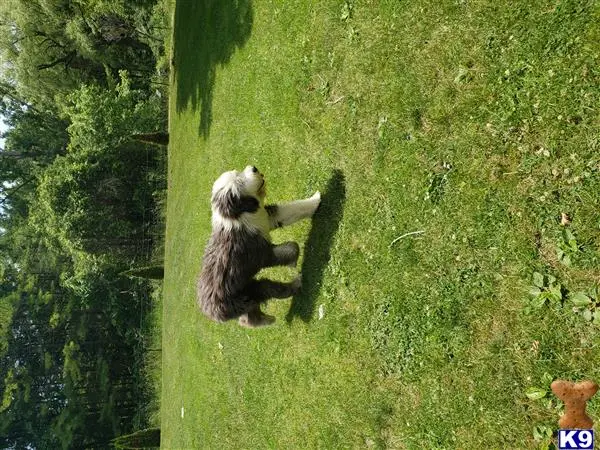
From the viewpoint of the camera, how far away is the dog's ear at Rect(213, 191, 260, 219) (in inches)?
272

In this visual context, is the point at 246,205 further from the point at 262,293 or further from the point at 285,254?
the point at 262,293

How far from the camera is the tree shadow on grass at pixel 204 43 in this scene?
13.6 metres

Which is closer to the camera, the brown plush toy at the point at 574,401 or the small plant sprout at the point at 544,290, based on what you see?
the brown plush toy at the point at 574,401

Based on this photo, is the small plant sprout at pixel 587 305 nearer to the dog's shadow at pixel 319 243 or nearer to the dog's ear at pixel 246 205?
the dog's shadow at pixel 319 243

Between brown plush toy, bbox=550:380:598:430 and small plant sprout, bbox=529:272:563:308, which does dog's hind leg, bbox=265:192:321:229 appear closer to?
small plant sprout, bbox=529:272:563:308

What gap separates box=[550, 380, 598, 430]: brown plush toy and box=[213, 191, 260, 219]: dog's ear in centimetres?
425

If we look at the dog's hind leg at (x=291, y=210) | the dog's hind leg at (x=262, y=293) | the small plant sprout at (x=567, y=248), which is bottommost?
the dog's hind leg at (x=262, y=293)

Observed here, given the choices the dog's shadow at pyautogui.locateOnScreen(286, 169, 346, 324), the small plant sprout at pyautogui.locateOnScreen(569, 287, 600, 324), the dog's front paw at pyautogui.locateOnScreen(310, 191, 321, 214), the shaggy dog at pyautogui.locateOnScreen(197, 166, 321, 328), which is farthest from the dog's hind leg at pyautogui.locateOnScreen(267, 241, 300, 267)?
the small plant sprout at pyautogui.locateOnScreen(569, 287, 600, 324)

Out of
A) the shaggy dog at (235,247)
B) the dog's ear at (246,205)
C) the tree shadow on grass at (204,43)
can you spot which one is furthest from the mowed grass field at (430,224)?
the tree shadow on grass at (204,43)

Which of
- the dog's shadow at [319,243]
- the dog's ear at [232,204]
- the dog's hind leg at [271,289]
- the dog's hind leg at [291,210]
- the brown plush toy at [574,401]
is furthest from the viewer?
the dog's hind leg at [291,210]

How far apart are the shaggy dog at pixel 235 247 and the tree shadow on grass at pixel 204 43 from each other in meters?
6.80

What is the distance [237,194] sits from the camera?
6.92 meters

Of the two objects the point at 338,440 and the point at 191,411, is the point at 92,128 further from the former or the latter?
the point at 338,440

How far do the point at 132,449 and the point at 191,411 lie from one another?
6.17m
